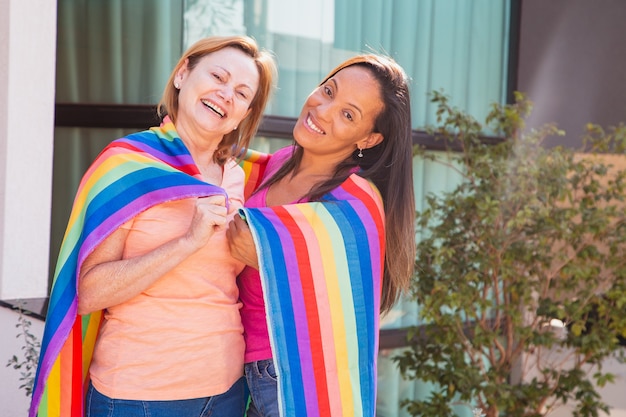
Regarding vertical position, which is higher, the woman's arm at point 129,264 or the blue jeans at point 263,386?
the woman's arm at point 129,264

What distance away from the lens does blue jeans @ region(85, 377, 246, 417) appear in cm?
195

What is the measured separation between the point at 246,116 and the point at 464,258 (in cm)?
233

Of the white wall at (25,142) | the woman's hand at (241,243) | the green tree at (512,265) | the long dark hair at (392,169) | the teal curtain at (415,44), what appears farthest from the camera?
the teal curtain at (415,44)

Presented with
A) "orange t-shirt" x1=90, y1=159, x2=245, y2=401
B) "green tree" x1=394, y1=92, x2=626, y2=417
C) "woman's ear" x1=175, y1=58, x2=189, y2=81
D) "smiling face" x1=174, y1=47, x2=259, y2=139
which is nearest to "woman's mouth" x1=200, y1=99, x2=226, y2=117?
"smiling face" x1=174, y1=47, x2=259, y2=139

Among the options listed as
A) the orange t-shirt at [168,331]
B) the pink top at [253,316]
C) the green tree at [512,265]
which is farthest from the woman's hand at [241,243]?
the green tree at [512,265]

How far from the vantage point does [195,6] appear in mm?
4223

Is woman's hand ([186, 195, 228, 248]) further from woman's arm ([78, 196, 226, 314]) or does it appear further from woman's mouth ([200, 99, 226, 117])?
woman's mouth ([200, 99, 226, 117])

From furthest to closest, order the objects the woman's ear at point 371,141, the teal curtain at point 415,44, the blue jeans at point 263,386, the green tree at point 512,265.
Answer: the teal curtain at point 415,44
the green tree at point 512,265
the woman's ear at point 371,141
the blue jeans at point 263,386

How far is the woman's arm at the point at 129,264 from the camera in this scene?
1.90 m

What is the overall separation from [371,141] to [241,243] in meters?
0.55

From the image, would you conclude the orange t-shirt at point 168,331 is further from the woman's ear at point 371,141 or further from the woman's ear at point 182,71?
the woman's ear at point 371,141

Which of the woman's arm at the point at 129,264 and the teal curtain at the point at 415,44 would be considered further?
the teal curtain at the point at 415,44

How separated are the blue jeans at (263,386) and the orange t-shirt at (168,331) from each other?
124 mm

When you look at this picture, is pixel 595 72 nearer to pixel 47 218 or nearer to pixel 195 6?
pixel 195 6
